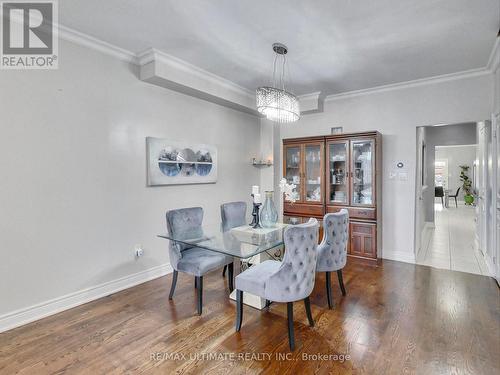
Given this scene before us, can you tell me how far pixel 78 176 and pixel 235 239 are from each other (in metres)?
1.75

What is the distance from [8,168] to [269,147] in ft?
12.8

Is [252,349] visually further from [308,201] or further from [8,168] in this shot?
[308,201]

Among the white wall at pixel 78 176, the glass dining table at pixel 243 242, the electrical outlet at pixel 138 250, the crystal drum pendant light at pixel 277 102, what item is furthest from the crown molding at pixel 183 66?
the electrical outlet at pixel 138 250

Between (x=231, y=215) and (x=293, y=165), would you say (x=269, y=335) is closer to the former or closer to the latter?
(x=231, y=215)

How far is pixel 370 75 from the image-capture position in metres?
3.88

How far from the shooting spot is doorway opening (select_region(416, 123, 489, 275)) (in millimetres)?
4344

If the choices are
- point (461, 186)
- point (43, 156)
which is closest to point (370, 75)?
point (43, 156)

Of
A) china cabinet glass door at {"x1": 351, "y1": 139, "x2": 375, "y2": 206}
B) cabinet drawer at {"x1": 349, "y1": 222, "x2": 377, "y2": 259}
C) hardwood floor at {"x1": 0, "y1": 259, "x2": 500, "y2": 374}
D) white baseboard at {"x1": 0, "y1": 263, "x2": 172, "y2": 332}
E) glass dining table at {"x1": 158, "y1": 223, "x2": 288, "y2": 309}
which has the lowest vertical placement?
hardwood floor at {"x1": 0, "y1": 259, "x2": 500, "y2": 374}

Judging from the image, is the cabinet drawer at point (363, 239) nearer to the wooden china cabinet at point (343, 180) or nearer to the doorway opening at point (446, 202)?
the wooden china cabinet at point (343, 180)

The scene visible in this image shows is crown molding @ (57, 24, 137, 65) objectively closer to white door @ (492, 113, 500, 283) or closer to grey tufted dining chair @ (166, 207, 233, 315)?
grey tufted dining chair @ (166, 207, 233, 315)

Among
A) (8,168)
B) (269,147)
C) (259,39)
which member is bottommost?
(8,168)

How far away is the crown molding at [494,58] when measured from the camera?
2.98 meters

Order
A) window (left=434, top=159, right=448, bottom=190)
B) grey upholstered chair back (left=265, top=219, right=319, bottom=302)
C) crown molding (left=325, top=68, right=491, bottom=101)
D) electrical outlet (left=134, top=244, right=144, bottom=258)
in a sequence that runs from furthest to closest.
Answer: window (left=434, top=159, right=448, bottom=190) < crown molding (left=325, top=68, right=491, bottom=101) < electrical outlet (left=134, top=244, right=144, bottom=258) < grey upholstered chair back (left=265, top=219, right=319, bottom=302)

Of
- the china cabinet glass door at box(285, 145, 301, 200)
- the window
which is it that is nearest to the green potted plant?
the window
